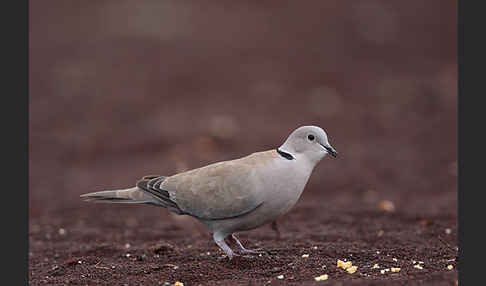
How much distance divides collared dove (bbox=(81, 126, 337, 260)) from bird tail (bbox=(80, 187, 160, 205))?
178 millimetres

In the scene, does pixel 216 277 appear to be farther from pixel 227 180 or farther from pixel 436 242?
pixel 436 242

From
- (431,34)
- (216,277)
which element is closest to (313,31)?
(431,34)

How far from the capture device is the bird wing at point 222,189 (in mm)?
5324

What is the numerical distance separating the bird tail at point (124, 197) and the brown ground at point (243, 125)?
0.50 m

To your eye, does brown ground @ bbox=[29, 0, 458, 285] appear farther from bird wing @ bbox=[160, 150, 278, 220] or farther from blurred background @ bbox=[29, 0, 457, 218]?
bird wing @ bbox=[160, 150, 278, 220]

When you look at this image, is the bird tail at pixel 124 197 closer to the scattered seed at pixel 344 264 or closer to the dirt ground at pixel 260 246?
the dirt ground at pixel 260 246

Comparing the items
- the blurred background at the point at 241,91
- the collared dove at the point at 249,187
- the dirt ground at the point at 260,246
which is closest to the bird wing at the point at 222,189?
the collared dove at the point at 249,187

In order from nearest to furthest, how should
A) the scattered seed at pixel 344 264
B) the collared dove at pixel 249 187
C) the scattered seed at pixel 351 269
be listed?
the scattered seed at pixel 351 269 → the scattered seed at pixel 344 264 → the collared dove at pixel 249 187

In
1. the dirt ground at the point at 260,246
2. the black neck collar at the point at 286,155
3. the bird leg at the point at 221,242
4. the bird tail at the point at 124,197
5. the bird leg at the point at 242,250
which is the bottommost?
the dirt ground at the point at 260,246

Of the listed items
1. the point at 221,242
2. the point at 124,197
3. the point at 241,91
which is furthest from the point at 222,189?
the point at 241,91

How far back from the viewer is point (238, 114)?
12.4 metres

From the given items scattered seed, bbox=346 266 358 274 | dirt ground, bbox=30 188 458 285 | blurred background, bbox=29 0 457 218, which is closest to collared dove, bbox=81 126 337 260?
dirt ground, bbox=30 188 458 285

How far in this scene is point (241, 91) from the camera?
13414mm

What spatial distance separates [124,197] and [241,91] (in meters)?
7.69
